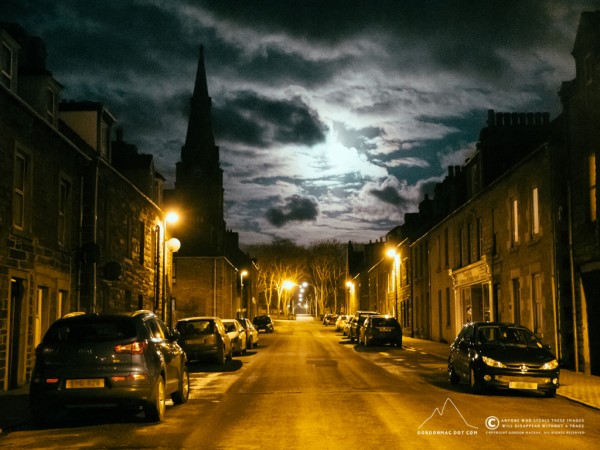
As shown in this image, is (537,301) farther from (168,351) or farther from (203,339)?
(168,351)

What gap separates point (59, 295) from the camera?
1956cm

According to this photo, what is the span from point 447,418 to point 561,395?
4696mm

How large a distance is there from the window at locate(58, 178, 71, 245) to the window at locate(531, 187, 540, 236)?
14.5m

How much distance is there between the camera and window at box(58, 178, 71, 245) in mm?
19672

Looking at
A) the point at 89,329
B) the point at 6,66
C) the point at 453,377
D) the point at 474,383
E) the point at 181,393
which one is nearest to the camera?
the point at 89,329

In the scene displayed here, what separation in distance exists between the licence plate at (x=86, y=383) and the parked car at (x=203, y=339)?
12815 millimetres

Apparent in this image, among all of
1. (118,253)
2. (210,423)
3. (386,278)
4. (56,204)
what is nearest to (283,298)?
(386,278)

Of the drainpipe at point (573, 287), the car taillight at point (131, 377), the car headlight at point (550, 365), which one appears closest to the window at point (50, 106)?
the car taillight at point (131, 377)

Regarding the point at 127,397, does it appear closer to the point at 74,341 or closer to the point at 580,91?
the point at 74,341

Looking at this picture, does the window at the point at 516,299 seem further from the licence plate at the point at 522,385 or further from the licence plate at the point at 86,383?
the licence plate at the point at 86,383

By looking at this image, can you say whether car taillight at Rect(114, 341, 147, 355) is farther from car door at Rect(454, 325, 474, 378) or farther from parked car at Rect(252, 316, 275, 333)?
parked car at Rect(252, 316, 275, 333)

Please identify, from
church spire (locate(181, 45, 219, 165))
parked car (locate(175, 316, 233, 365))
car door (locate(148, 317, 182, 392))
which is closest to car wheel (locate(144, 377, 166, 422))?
car door (locate(148, 317, 182, 392))

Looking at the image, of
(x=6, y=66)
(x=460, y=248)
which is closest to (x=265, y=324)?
(x=460, y=248)

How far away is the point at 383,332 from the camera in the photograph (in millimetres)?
36625
